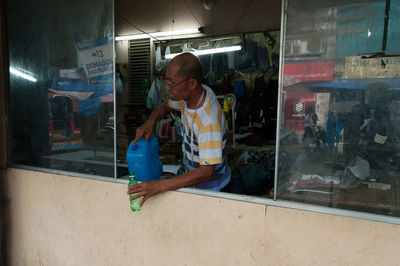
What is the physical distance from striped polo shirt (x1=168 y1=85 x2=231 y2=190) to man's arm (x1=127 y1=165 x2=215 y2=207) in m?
0.07

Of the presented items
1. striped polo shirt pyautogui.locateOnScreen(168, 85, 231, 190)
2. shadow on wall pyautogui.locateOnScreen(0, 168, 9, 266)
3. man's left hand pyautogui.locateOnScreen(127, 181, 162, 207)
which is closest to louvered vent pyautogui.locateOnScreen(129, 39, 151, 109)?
shadow on wall pyautogui.locateOnScreen(0, 168, 9, 266)

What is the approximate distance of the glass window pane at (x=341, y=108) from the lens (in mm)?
1549

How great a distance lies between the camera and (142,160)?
2.15 meters

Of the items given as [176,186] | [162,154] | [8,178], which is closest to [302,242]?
[176,186]

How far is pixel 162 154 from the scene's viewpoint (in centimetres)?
391

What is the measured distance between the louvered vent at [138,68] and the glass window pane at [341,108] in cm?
464

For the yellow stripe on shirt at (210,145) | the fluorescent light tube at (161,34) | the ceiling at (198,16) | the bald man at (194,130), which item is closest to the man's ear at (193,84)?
the bald man at (194,130)

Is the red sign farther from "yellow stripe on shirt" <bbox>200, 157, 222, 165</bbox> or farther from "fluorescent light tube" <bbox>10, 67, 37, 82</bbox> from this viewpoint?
"fluorescent light tube" <bbox>10, 67, 37, 82</bbox>

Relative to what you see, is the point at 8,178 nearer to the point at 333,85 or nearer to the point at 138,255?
the point at 138,255

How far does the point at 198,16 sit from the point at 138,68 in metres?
1.70

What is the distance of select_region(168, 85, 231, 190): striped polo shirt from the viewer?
6.55ft

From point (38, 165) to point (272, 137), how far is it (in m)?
3.77

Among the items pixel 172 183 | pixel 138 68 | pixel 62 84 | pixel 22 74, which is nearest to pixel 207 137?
pixel 172 183

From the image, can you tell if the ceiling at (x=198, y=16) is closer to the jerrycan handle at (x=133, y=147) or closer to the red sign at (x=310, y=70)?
the jerrycan handle at (x=133, y=147)
